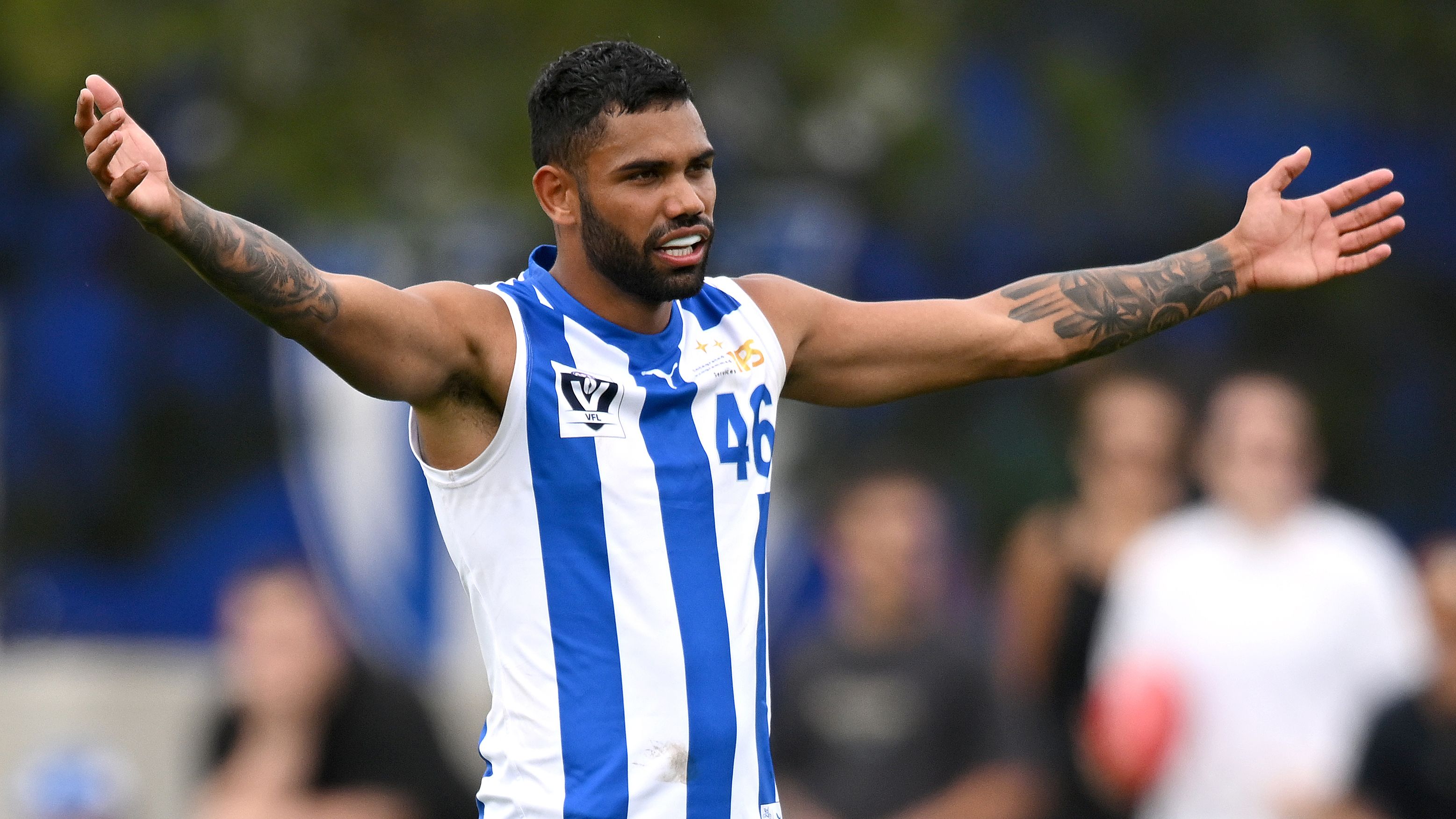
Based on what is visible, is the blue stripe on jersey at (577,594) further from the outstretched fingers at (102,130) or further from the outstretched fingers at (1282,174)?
the outstretched fingers at (1282,174)

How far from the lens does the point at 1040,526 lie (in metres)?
8.98

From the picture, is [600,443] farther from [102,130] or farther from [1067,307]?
[1067,307]

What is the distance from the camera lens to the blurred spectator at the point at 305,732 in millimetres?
8258

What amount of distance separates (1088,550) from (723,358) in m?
3.94

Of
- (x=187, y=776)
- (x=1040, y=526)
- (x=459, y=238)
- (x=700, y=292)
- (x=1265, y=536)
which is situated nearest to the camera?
(x=700, y=292)

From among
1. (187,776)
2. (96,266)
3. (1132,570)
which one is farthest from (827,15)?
(187,776)

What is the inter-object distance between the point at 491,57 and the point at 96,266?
2.77 metres

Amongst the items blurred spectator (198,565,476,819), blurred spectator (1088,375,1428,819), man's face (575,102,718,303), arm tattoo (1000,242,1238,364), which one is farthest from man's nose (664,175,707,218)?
blurred spectator (198,565,476,819)

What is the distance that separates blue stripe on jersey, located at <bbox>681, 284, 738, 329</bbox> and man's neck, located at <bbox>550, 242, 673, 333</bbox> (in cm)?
11

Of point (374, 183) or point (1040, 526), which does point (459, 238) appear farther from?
point (1040, 526)

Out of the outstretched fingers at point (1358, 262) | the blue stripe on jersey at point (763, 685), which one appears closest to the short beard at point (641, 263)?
the blue stripe on jersey at point (763, 685)

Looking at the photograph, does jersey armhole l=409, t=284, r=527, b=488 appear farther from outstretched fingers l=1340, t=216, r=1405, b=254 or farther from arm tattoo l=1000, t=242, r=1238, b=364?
outstretched fingers l=1340, t=216, r=1405, b=254

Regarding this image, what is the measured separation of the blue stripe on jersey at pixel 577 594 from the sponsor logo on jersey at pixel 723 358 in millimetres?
393

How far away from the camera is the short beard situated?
460cm
